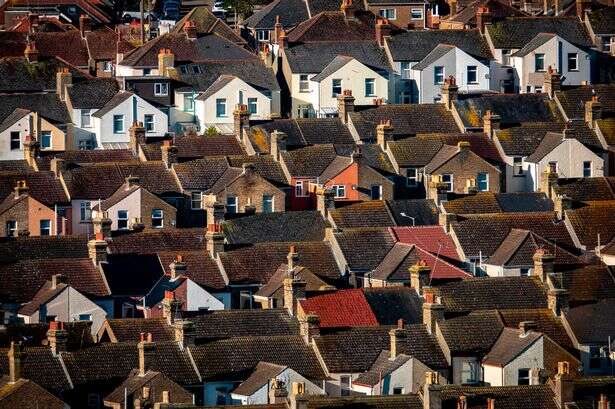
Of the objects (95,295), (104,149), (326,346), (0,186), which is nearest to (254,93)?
(104,149)

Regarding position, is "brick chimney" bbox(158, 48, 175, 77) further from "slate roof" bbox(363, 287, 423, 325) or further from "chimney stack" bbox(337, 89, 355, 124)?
"slate roof" bbox(363, 287, 423, 325)

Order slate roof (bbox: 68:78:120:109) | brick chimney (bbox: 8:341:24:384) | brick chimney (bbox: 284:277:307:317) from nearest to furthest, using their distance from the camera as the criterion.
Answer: brick chimney (bbox: 8:341:24:384)
brick chimney (bbox: 284:277:307:317)
slate roof (bbox: 68:78:120:109)

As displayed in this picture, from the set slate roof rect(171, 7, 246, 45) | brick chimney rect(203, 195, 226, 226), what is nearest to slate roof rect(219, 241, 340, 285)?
brick chimney rect(203, 195, 226, 226)

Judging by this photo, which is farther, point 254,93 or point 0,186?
point 254,93

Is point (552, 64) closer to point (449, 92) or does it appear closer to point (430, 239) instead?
point (449, 92)

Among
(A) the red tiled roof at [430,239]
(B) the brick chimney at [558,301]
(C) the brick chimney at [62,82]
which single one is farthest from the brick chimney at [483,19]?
(B) the brick chimney at [558,301]

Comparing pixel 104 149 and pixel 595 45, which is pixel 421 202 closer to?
pixel 104 149
